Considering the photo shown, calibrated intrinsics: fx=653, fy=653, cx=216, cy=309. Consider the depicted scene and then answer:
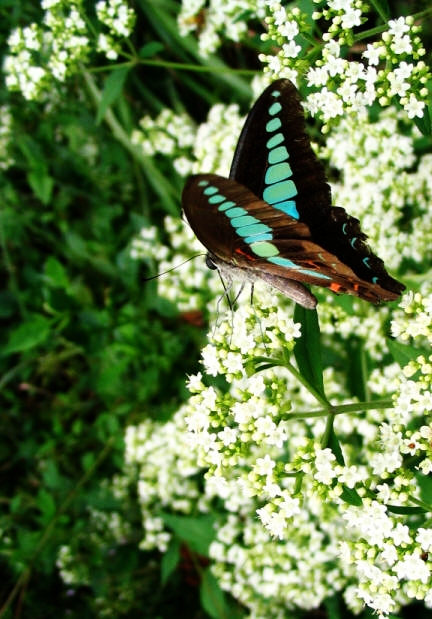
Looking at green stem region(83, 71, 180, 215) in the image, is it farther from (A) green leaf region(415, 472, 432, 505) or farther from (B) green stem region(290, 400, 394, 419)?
(A) green leaf region(415, 472, 432, 505)

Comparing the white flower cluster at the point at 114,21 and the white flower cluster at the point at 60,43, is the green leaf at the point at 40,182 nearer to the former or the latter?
the white flower cluster at the point at 60,43

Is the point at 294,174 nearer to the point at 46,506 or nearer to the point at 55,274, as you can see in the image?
the point at 55,274

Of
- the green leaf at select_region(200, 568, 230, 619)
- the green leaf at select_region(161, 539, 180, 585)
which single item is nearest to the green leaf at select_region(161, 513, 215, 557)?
the green leaf at select_region(161, 539, 180, 585)

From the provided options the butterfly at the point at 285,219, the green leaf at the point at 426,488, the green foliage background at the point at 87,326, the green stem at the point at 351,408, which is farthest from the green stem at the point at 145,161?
the green leaf at the point at 426,488

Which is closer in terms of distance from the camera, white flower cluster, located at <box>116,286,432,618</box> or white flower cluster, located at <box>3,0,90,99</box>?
white flower cluster, located at <box>116,286,432,618</box>

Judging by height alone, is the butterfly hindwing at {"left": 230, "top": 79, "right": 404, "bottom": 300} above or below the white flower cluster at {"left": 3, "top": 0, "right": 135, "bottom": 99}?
below

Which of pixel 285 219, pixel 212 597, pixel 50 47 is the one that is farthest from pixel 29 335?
pixel 285 219
